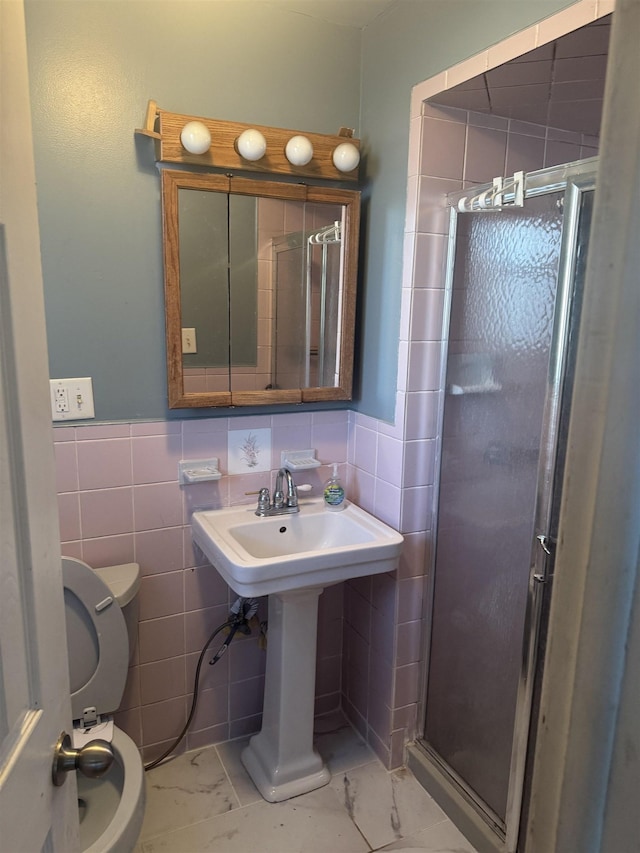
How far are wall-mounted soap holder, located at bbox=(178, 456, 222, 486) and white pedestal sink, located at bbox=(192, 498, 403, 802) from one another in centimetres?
12

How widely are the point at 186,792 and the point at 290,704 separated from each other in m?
0.44

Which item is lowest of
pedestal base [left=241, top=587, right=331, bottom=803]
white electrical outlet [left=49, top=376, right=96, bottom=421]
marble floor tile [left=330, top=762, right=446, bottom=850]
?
marble floor tile [left=330, top=762, right=446, bottom=850]

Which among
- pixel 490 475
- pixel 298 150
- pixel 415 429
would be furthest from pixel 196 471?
pixel 298 150

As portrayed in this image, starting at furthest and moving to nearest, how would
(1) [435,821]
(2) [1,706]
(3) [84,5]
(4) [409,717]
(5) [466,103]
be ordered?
(4) [409,717] < (1) [435,821] < (5) [466,103] < (3) [84,5] < (2) [1,706]

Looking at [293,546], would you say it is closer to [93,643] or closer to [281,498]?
[281,498]

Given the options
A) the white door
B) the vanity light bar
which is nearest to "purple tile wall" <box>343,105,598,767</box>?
the vanity light bar

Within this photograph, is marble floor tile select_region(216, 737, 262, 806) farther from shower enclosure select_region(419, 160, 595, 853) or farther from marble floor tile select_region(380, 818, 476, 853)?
shower enclosure select_region(419, 160, 595, 853)

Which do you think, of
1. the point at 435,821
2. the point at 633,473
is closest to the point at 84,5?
the point at 633,473

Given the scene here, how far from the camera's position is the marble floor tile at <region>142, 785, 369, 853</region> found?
67.8 inches

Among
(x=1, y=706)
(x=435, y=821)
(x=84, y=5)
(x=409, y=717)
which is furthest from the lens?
(x=409, y=717)

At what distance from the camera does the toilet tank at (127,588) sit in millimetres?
1696

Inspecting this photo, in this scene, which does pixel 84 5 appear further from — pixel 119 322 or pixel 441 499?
pixel 441 499

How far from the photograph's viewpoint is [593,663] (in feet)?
1.08

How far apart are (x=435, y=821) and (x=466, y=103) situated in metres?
2.11
